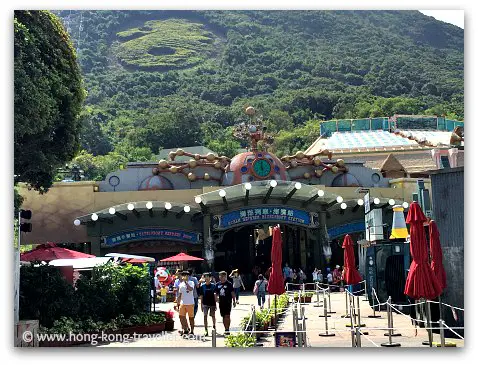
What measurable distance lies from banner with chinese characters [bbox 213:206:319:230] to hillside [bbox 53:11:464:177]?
1277cm

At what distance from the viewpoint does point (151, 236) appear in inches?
1189

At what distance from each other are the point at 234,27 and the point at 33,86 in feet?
236

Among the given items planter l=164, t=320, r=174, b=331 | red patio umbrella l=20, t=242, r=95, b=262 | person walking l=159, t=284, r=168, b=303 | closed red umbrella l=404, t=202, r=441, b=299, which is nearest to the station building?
person walking l=159, t=284, r=168, b=303

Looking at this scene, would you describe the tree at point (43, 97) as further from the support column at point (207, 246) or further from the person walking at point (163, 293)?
the support column at point (207, 246)

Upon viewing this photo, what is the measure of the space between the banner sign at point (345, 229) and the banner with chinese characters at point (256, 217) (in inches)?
74.1

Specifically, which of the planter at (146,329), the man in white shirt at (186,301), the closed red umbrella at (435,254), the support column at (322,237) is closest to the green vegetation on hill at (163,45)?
the support column at (322,237)

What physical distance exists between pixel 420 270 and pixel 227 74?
243 ft

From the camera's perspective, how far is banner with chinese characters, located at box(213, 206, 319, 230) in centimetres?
2975

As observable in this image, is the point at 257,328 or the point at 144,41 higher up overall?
the point at 144,41

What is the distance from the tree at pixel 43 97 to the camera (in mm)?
14562

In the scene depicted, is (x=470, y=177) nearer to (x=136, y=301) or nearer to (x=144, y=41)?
(x=136, y=301)
